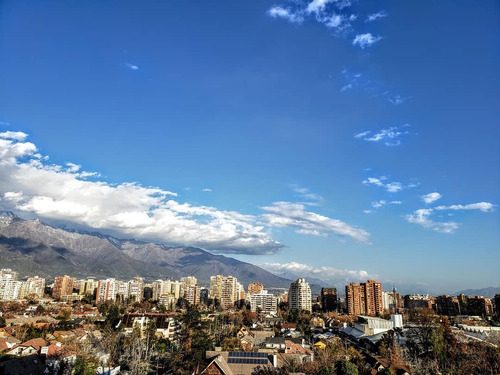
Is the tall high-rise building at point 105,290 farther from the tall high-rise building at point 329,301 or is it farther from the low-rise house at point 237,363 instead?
the low-rise house at point 237,363

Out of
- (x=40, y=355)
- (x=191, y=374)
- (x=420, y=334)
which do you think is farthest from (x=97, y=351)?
(x=420, y=334)

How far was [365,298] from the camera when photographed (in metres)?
96.9

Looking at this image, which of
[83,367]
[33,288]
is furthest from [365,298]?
[33,288]

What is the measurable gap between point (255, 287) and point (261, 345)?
110 meters

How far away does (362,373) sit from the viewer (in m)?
30.8

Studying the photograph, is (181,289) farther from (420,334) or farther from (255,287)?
(420,334)

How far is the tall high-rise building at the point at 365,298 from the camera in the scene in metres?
96.2

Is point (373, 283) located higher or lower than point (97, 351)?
higher

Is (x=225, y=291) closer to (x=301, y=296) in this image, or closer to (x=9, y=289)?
(x=301, y=296)

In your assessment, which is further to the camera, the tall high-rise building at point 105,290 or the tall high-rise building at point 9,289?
the tall high-rise building at point 9,289

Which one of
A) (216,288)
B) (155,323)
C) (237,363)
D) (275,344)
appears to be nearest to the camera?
(237,363)

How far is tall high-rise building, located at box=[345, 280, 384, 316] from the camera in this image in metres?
96.2

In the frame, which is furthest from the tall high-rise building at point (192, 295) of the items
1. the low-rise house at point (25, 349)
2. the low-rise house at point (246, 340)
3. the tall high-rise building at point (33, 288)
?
the low-rise house at point (25, 349)

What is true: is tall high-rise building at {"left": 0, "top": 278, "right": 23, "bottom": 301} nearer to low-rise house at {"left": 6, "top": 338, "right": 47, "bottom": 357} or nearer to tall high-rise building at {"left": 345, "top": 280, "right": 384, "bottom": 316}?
low-rise house at {"left": 6, "top": 338, "right": 47, "bottom": 357}
